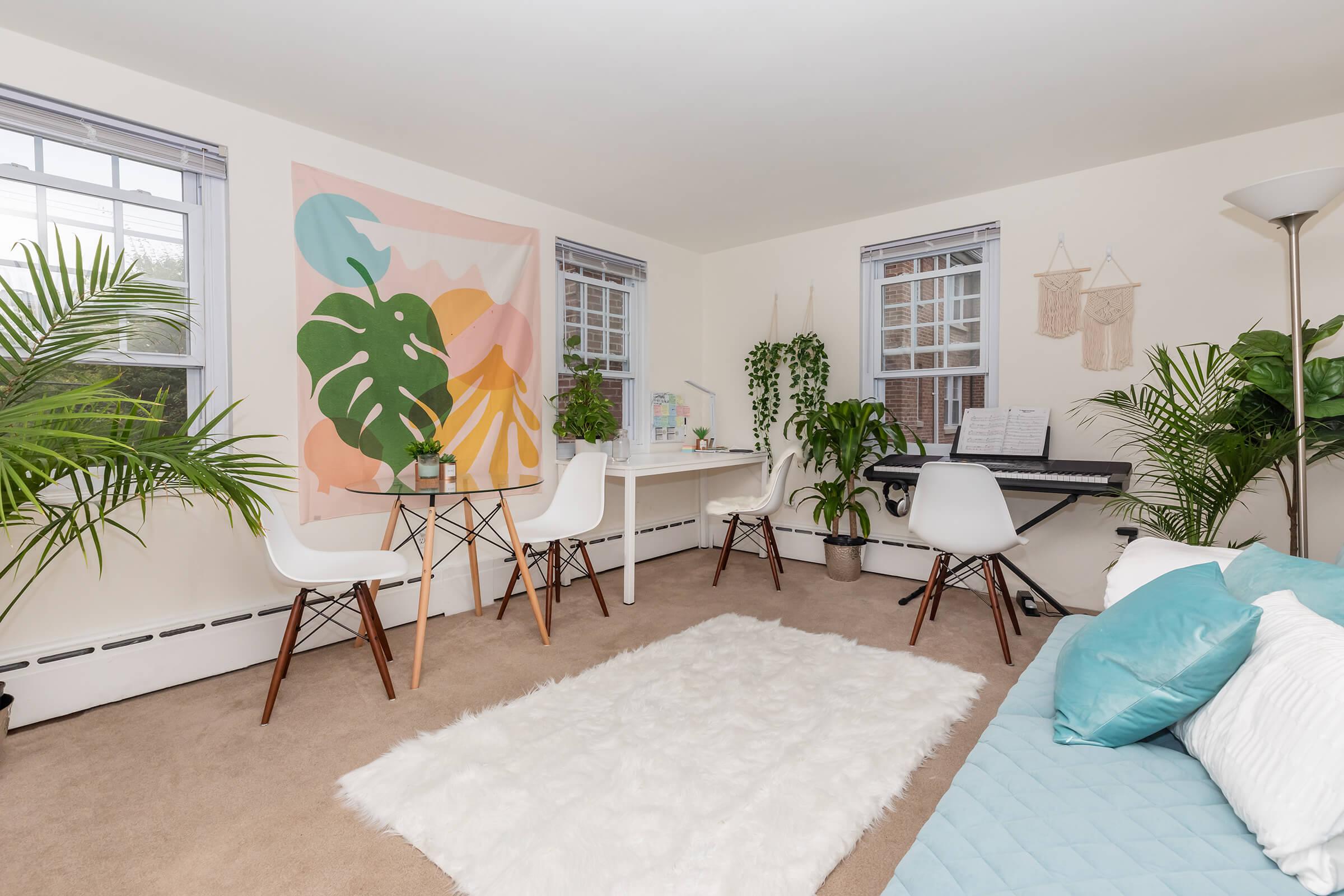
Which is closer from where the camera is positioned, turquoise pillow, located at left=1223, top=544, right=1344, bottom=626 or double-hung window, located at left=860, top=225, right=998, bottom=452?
Answer: turquoise pillow, located at left=1223, top=544, right=1344, bottom=626

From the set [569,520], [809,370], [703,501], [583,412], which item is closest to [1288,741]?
[569,520]

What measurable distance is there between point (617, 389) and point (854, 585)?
2.07 meters

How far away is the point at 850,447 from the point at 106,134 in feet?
12.3

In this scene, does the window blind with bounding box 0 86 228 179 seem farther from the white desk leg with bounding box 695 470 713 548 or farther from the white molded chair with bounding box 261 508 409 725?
the white desk leg with bounding box 695 470 713 548

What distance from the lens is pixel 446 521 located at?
11.3 ft

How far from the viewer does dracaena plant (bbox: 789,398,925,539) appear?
392 cm

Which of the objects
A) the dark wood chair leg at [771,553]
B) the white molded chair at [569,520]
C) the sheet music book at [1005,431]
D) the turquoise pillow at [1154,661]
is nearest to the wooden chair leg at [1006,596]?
the sheet music book at [1005,431]

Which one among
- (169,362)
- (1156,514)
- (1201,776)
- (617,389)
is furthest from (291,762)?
(1156,514)

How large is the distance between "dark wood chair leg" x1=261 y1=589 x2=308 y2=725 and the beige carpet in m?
0.05

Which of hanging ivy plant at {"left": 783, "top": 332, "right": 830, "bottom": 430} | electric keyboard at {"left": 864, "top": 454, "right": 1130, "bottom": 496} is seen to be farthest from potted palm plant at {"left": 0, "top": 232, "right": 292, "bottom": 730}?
hanging ivy plant at {"left": 783, "top": 332, "right": 830, "bottom": 430}

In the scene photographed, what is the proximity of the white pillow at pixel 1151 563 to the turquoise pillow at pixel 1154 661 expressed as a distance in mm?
261

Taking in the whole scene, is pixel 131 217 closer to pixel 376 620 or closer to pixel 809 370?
pixel 376 620

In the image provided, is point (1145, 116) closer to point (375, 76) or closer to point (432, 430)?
point (375, 76)

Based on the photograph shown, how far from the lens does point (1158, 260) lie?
326 centimetres
